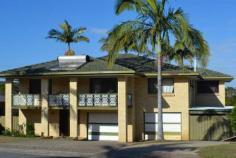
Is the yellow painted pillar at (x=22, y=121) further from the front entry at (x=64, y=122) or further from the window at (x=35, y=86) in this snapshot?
the front entry at (x=64, y=122)

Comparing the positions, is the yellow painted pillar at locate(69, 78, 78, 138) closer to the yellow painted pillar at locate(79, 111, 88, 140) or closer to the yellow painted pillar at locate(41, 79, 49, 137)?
the yellow painted pillar at locate(79, 111, 88, 140)

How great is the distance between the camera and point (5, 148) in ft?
92.5

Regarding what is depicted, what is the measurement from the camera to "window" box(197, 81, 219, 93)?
151ft

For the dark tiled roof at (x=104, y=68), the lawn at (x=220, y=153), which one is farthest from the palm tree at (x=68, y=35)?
the lawn at (x=220, y=153)

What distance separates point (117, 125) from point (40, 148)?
1169 cm

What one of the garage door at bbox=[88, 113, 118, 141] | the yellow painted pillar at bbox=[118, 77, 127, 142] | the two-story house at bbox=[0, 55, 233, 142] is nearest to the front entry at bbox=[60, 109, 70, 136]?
the two-story house at bbox=[0, 55, 233, 142]

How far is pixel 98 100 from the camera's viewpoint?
1453 inches

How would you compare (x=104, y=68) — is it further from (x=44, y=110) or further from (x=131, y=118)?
(x=44, y=110)

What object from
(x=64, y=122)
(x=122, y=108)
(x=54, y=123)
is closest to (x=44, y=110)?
(x=54, y=123)

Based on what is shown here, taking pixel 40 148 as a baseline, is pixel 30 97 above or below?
above

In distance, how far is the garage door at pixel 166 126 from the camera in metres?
38.0

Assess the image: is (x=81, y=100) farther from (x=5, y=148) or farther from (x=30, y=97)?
(x=5, y=148)

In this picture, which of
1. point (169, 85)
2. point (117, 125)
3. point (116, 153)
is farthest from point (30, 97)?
point (116, 153)

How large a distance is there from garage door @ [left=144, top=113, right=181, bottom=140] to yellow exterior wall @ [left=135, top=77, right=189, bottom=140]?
1.02 ft
